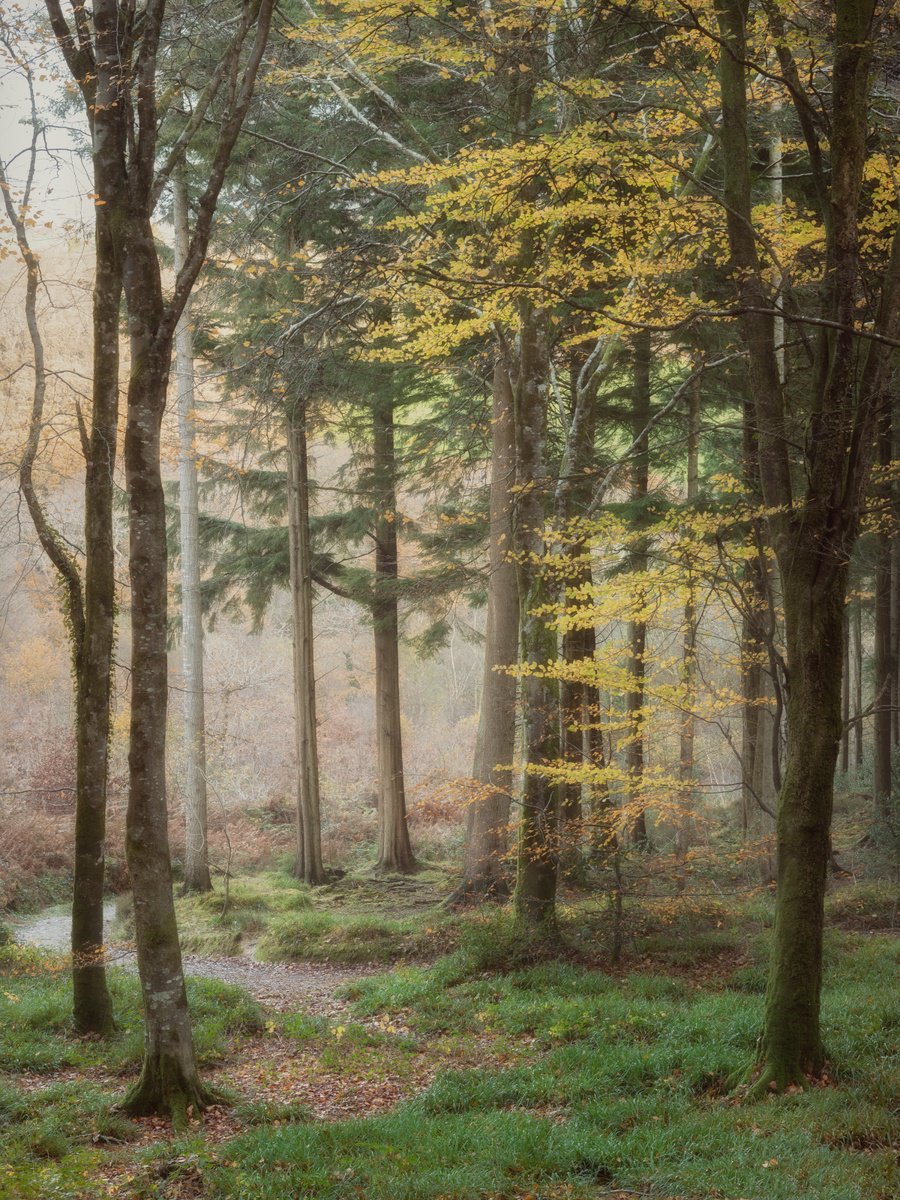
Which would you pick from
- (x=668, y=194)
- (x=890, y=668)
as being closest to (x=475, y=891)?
(x=890, y=668)

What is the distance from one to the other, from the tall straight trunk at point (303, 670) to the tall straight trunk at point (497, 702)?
14.3 feet

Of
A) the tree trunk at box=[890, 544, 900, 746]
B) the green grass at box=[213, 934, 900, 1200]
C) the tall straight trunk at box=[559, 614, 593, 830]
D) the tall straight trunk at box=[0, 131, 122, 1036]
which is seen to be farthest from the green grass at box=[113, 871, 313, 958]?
the tree trunk at box=[890, 544, 900, 746]

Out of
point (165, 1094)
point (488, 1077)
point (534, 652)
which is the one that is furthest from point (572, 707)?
point (165, 1094)

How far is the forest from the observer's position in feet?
18.6

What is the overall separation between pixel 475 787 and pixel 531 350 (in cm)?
501

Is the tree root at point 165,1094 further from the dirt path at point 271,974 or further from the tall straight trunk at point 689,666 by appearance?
the tall straight trunk at point 689,666

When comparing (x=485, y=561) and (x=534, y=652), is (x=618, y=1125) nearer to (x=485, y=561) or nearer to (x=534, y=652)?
(x=534, y=652)

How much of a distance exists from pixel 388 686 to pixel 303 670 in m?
1.69

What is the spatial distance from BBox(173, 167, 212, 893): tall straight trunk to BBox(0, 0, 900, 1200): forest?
89 mm

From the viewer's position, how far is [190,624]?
16.3m


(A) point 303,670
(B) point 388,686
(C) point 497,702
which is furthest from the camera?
(B) point 388,686

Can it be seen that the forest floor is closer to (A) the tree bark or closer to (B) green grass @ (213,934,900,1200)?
(B) green grass @ (213,934,900,1200)

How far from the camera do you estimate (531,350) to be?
10.3 m

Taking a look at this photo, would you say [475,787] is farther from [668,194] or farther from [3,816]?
[3,816]
